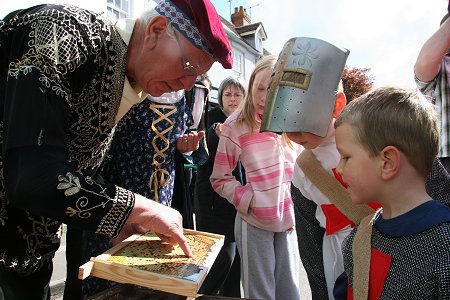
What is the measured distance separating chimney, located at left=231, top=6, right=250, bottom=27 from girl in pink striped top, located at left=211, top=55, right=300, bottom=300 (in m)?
18.0

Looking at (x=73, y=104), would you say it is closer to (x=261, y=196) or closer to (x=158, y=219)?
(x=158, y=219)

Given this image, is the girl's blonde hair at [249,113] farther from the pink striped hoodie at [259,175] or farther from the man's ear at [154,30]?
the man's ear at [154,30]

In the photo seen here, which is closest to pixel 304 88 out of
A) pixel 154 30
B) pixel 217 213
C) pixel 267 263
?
pixel 154 30

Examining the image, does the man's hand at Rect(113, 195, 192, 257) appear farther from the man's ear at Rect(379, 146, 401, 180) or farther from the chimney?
the chimney

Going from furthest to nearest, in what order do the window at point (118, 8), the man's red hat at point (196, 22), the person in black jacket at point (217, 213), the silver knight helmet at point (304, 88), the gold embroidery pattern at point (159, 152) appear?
the window at point (118, 8)
the person in black jacket at point (217, 213)
the gold embroidery pattern at point (159, 152)
the silver knight helmet at point (304, 88)
the man's red hat at point (196, 22)

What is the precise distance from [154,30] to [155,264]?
33.9 inches

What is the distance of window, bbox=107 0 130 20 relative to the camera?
810cm

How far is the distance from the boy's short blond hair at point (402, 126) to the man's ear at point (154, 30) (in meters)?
0.79

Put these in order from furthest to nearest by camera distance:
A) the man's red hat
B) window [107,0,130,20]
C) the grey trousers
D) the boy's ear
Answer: window [107,0,130,20], the grey trousers, the boy's ear, the man's red hat

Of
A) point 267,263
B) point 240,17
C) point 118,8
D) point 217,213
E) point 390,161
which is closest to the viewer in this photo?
point 390,161

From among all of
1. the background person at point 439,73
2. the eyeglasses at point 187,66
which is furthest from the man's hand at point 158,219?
the background person at point 439,73

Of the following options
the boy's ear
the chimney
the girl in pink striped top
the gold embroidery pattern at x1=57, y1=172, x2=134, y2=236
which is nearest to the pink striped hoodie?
the girl in pink striped top

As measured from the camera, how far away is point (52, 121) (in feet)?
3.57

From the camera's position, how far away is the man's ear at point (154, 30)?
1403 mm
